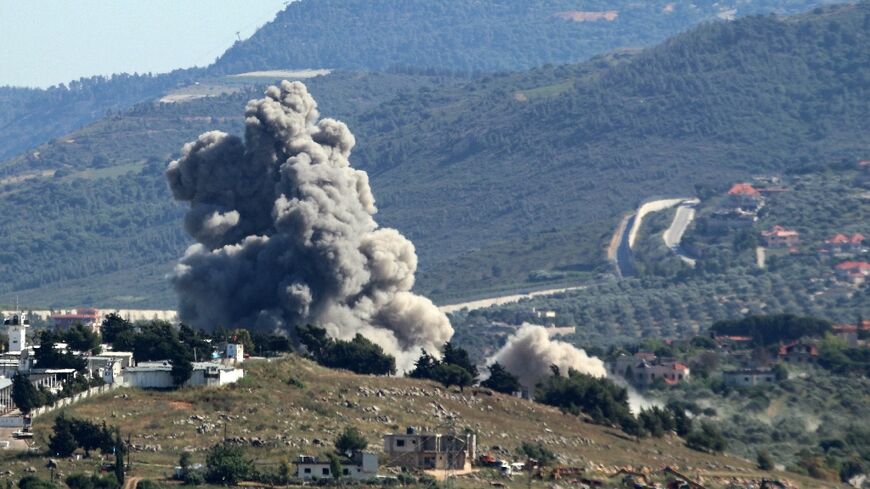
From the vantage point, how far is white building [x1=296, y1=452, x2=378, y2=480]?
89812 mm

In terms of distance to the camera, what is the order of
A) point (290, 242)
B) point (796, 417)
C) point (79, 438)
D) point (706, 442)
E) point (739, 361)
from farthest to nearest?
point (739, 361) → point (796, 417) → point (290, 242) → point (706, 442) → point (79, 438)

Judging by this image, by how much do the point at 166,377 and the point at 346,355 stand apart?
14350 mm

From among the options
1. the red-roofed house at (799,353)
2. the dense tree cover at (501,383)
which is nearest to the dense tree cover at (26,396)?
the dense tree cover at (501,383)

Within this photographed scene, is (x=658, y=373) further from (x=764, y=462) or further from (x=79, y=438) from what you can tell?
(x=79, y=438)

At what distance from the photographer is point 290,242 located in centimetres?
12688

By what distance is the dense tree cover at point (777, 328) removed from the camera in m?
153

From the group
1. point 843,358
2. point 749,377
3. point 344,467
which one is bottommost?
point 843,358

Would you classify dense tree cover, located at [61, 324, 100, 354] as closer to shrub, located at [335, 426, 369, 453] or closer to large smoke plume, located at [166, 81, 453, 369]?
large smoke plume, located at [166, 81, 453, 369]

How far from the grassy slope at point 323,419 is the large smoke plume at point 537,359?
16462 mm

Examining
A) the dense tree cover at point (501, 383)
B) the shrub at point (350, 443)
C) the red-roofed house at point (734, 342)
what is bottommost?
the red-roofed house at point (734, 342)

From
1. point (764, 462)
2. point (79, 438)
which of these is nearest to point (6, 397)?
point (79, 438)

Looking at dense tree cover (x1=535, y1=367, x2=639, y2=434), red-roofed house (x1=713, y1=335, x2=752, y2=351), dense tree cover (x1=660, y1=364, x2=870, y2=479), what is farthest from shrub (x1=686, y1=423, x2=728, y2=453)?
red-roofed house (x1=713, y1=335, x2=752, y2=351)

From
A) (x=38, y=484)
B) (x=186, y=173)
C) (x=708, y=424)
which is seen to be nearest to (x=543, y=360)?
(x=708, y=424)

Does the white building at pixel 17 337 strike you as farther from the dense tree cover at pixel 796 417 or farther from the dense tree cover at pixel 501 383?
the dense tree cover at pixel 796 417
